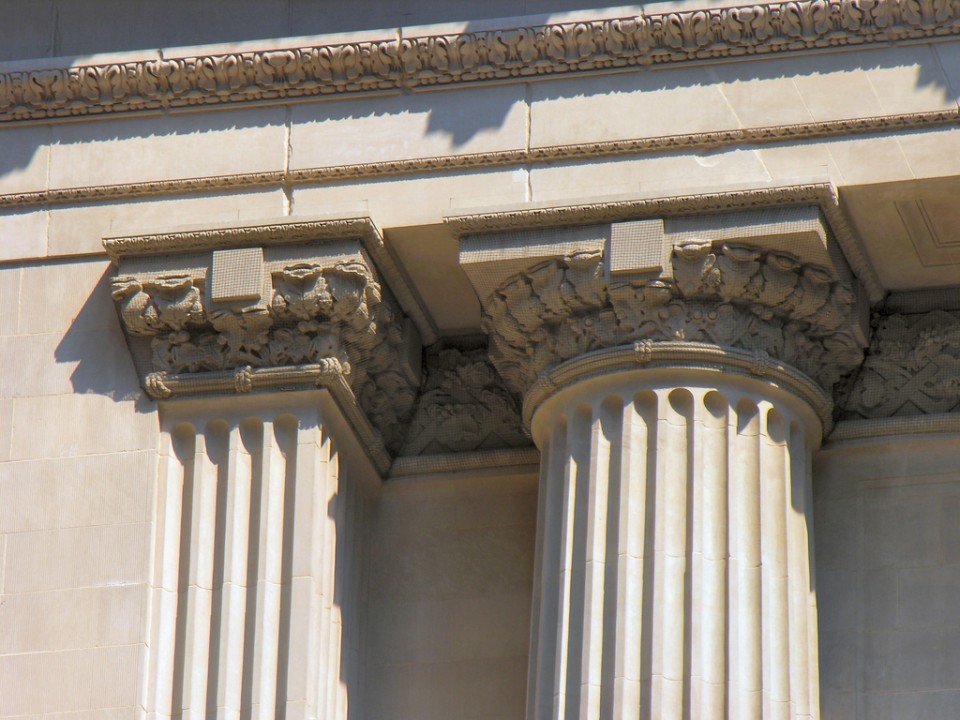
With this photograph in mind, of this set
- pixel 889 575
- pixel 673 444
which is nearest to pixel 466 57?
pixel 673 444

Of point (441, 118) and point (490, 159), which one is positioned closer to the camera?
point (490, 159)

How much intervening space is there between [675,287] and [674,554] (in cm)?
184

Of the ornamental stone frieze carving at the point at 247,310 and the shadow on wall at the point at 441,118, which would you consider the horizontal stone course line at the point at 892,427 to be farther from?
the ornamental stone frieze carving at the point at 247,310

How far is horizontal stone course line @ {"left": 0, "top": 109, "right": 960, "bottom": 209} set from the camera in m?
19.2

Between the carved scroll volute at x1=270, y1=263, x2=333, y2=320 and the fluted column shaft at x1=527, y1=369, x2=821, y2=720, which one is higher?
the carved scroll volute at x1=270, y1=263, x2=333, y2=320

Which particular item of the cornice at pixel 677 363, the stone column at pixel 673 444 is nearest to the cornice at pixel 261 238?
the stone column at pixel 673 444

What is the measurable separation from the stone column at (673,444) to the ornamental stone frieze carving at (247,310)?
2.96 ft

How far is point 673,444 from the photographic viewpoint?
1881 cm

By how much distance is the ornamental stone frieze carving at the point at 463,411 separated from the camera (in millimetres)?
20484

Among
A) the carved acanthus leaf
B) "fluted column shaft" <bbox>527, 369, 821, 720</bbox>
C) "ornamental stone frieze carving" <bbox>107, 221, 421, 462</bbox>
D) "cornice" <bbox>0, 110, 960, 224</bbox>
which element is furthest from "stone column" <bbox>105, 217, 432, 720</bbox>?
"fluted column shaft" <bbox>527, 369, 821, 720</bbox>

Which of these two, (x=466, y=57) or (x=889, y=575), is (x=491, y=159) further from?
(x=889, y=575)

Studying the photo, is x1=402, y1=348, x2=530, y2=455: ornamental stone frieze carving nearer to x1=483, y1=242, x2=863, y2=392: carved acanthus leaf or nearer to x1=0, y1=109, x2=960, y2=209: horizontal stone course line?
x1=483, y1=242, x2=863, y2=392: carved acanthus leaf

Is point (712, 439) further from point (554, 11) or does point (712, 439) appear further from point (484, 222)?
point (554, 11)

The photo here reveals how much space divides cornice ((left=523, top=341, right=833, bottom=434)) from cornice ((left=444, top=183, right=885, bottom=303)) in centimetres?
89
